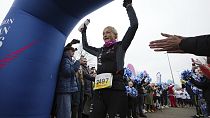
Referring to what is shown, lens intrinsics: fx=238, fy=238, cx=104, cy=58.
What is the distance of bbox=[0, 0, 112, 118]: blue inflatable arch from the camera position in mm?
3045

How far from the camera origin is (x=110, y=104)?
2.91 meters

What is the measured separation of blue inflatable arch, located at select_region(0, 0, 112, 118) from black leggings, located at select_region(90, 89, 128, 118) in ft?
2.74

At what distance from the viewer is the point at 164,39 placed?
2.11 metres

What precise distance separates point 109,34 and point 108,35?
2 centimetres

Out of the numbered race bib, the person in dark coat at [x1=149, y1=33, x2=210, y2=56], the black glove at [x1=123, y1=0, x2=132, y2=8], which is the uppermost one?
the black glove at [x1=123, y1=0, x2=132, y2=8]

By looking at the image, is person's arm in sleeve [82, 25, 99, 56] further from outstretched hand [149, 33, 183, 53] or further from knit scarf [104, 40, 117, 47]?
outstretched hand [149, 33, 183, 53]

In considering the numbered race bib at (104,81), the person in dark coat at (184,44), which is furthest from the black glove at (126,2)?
the person in dark coat at (184,44)

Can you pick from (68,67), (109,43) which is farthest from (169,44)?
(68,67)

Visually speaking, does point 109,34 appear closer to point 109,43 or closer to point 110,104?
point 109,43

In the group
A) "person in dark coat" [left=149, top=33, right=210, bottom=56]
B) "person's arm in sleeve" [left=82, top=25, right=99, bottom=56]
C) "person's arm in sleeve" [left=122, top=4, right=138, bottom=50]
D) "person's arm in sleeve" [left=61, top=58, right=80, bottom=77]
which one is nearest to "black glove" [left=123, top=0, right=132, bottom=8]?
"person's arm in sleeve" [left=122, top=4, right=138, bottom=50]

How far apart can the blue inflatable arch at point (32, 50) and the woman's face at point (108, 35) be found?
1.66ft

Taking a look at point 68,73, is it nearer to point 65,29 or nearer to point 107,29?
point 65,29

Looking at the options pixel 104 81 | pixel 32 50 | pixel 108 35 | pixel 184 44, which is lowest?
pixel 104 81

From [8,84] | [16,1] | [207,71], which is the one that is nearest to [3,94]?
[8,84]
